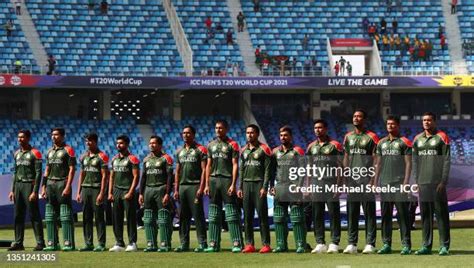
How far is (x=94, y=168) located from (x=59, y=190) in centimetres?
68

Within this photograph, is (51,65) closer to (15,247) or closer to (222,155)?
(15,247)

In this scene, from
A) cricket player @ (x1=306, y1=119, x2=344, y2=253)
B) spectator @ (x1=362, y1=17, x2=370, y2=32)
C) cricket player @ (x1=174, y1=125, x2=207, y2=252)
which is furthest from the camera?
spectator @ (x1=362, y1=17, x2=370, y2=32)

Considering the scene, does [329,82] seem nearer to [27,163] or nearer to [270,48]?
[270,48]

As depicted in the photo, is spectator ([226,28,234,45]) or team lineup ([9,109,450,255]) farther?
spectator ([226,28,234,45])

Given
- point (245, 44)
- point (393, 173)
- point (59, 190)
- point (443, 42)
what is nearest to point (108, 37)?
point (245, 44)

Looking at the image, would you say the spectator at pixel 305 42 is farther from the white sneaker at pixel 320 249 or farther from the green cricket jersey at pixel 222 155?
the white sneaker at pixel 320 249

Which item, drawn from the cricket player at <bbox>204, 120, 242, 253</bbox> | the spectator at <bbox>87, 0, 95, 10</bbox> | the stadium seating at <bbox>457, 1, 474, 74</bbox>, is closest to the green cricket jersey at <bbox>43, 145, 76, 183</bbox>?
the cricket player at <bbox>204, 120, 242, 253</bbox>

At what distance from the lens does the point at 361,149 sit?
1945 cm

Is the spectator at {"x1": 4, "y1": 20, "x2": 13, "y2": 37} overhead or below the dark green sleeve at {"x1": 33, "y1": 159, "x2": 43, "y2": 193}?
overhead

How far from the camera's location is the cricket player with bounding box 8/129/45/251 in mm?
21172

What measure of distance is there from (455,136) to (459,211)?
25307mm

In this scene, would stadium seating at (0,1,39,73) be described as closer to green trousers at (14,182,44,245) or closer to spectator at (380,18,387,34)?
spectator at (380,18,387,34)

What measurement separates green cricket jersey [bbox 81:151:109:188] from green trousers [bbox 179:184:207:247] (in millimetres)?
Answer: 1464

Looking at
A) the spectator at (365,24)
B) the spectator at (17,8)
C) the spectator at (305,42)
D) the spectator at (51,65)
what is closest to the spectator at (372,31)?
the spectator at (365,24)
